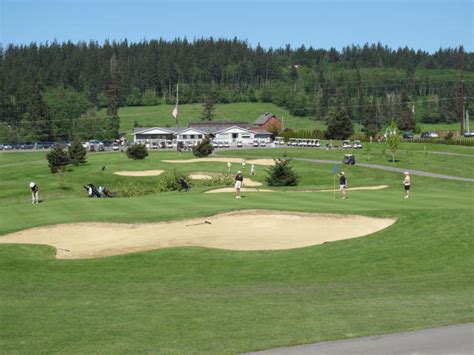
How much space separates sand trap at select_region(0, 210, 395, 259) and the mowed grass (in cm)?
99

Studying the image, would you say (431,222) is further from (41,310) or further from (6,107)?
(6,107)

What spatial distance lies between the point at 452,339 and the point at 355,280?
8595mm

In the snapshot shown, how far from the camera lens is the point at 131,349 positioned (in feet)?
43.4

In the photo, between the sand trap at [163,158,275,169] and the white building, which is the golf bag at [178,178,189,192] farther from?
the white building

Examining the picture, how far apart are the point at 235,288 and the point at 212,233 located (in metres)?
10.5

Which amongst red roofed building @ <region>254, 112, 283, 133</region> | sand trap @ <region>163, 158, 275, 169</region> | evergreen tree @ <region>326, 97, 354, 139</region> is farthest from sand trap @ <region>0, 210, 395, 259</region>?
red roofed building @ <region>254, 112, 283, 133</region>

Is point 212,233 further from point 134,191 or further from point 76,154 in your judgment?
point 76,154

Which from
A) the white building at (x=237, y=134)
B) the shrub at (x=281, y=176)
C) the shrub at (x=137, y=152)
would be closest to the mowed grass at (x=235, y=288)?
the shrub at (x=281, y=176)

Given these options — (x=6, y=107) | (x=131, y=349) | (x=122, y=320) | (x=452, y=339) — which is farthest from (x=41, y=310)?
(x=6, y=107)

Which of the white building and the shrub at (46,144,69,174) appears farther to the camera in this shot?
the white building

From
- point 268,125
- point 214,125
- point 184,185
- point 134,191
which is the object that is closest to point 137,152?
point 134,191

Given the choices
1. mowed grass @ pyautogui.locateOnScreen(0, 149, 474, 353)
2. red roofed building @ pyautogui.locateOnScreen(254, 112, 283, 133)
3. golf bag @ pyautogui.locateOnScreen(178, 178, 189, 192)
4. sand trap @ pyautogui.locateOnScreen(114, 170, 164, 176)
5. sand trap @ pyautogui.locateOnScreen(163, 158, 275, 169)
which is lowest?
sand trap @ pyautogui.locateOnScreen(114, 170, 164, 176)

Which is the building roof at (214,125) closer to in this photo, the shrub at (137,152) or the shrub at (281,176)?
the shrub at (137,152)

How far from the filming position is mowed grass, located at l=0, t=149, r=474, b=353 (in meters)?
14.3
